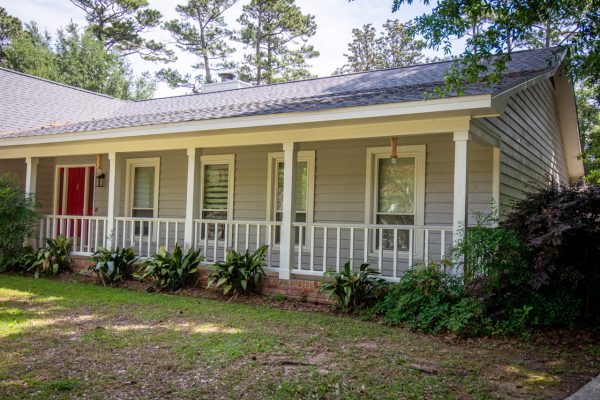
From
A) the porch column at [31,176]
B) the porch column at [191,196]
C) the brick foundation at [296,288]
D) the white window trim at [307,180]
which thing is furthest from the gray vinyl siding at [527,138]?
the porch column at [31,176]

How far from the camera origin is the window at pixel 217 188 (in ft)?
38.1

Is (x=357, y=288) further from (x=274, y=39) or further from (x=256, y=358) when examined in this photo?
(x=274, y=39)

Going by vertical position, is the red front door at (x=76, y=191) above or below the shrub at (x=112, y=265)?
above

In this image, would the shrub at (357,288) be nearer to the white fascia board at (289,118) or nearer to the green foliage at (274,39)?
the white fascia board at (289,118)

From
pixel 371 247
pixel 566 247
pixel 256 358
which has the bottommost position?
pixel 256 358

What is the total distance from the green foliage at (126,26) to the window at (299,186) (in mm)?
24955

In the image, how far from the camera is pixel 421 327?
21.5 feet

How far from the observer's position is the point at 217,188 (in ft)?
39.2

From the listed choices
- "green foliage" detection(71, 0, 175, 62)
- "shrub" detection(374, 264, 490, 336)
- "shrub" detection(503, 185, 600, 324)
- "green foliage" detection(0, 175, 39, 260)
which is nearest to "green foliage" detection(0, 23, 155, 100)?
"green foliage" detection(71, 0, 175, 62)

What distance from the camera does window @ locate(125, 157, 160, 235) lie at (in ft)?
42.2

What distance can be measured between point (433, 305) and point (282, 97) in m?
6.06

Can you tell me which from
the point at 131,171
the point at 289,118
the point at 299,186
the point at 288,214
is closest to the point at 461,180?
the point at 289,118

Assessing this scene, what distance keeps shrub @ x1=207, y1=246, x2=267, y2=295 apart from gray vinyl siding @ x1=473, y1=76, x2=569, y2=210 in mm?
4060

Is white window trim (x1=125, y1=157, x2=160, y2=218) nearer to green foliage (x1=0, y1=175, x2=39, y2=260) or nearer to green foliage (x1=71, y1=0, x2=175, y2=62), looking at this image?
green foliage (x1=0, y1=175, x2=39, y2=260)
